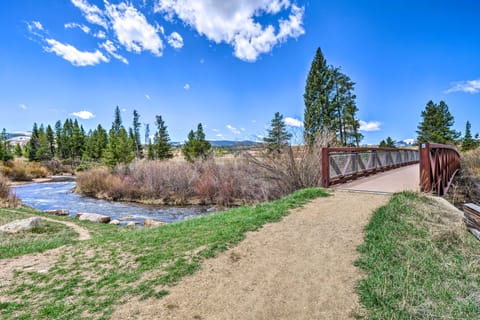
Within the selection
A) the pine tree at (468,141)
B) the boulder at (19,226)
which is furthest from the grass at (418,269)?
the pine tree at (468,141)

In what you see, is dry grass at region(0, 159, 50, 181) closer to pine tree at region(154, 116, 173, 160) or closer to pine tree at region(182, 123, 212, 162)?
pine tree at region(154, 116, 173, 160)

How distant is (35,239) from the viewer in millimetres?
7203

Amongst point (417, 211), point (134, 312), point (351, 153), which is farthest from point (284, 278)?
point (351, 153)

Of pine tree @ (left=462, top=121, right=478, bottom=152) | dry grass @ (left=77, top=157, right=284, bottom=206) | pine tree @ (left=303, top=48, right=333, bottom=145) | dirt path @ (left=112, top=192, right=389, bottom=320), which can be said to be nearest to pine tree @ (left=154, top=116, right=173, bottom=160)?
dry grass @ (left=77, top=157, right=284, bottom=206)

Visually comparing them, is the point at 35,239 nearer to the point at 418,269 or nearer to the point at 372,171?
the point at 418,269

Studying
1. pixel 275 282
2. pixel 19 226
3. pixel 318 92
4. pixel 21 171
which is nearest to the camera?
pixel 275 282

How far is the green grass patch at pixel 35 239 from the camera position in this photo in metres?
5.89

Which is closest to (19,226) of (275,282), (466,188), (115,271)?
(115,271)

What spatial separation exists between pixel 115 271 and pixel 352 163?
9.93 metres

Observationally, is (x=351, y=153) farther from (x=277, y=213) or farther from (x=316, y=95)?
(x=316, y=95)

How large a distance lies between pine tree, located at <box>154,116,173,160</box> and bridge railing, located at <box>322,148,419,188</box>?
35.2 metres

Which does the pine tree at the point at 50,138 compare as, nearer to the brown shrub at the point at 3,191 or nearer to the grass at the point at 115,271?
the brown shrub at the point at 3,191

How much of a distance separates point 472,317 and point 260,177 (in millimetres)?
9709

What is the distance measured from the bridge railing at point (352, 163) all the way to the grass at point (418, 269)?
12.0 ft
